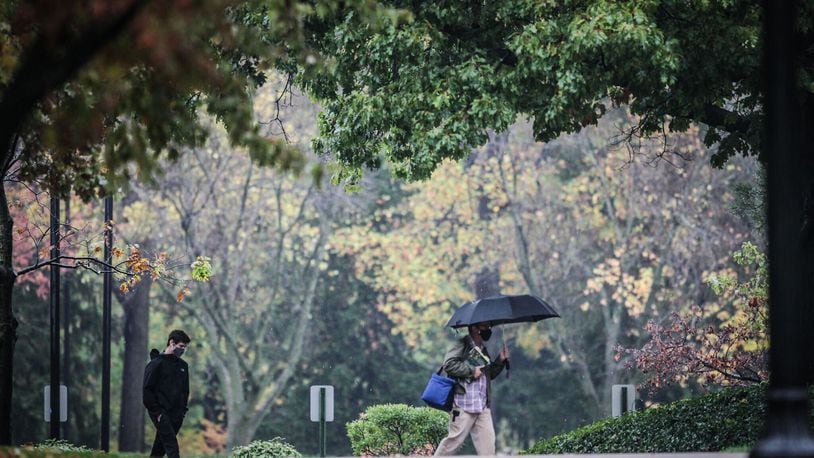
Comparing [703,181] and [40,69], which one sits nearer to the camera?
[40,69]

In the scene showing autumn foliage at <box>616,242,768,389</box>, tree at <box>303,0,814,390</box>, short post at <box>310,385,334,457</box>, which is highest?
tree at <box>303,0,814,390</box>

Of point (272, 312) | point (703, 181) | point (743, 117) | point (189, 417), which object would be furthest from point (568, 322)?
point (743, 117)

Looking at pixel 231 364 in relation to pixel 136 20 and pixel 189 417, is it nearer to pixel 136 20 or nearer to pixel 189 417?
pixel 189 417

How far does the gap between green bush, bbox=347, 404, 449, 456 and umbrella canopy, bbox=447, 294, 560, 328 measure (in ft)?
12.8

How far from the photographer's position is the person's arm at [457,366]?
14.7 metres

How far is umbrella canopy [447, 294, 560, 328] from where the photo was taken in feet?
51.5

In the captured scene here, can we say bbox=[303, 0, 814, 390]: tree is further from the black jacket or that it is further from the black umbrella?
the black jacket

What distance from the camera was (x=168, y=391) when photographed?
15.7 metres

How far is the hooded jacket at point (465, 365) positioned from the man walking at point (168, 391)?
3.13 metres

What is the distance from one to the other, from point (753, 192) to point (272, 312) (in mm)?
18789

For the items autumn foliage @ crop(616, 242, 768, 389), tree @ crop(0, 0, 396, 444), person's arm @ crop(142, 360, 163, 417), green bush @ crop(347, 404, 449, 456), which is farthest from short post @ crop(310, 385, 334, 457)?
tree @ crop(0, 0, 396, 444)

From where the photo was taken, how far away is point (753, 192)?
876 inches

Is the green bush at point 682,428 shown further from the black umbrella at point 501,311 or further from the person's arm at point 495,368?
the person's arm at point 495,368

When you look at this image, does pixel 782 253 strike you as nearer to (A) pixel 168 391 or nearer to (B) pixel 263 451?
(B) pixel 263 451
